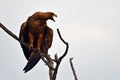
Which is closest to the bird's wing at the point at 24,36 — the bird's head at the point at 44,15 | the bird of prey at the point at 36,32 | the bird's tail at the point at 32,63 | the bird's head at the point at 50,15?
the bird of prey at the point at 36,32

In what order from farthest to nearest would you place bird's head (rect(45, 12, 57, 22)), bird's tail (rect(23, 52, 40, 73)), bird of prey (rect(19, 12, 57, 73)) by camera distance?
bird of prey (rect(19, 12, 57, 73)) → bird's head (rect(45, 12, 57, 22)) → bird's tail (rect(23, 52, 40, 73))

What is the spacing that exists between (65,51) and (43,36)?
5.43m

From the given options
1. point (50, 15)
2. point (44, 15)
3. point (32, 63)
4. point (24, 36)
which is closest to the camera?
point (32, 63)

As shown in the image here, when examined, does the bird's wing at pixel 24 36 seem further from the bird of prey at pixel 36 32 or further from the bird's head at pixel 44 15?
the bird's head at pixel 44 15

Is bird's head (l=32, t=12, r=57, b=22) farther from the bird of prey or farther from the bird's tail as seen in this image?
the bird's tail

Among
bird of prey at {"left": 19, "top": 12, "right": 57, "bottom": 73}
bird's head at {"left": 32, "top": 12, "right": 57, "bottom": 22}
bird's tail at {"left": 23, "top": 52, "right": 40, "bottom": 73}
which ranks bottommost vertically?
bird's tail at {"left": 23, "top": 52, "right": 40, "bottom": 73}

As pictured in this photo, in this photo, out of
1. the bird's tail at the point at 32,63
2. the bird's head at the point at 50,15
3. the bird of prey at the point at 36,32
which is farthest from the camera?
the bird of prey at the point at 36,32

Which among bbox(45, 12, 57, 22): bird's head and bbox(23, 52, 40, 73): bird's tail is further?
bbox(45, 12, 57, 22): bird's head

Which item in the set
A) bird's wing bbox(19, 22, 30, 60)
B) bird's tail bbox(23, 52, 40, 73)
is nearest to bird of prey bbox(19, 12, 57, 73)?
bird's wing bbox(19, 22, 30, 60)

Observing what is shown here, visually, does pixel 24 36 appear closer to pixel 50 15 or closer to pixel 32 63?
pixel 50 15

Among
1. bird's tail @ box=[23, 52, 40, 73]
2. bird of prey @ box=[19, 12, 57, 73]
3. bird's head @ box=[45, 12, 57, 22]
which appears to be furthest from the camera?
bird of prey @ box=[19, 12, 57, 73]

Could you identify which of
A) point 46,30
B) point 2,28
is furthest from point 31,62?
point 2,28

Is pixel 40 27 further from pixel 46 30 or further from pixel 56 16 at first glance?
pixel 56 16

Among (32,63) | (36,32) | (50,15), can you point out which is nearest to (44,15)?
(36,32)
